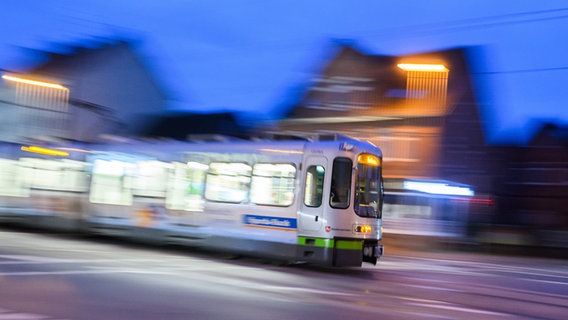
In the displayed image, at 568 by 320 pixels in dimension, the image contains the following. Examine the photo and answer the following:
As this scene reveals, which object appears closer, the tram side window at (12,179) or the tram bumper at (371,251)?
the tram bumper at (371,251)

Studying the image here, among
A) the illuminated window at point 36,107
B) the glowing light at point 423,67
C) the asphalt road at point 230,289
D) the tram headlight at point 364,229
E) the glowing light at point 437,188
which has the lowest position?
the asphalt road at point 230,289

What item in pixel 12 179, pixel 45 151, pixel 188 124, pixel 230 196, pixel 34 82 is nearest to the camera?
pixel 230 196

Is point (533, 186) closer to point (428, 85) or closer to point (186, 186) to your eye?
point (428, 85)

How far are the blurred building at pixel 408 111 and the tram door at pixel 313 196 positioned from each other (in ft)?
54.8

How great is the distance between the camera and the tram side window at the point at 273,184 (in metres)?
12.3

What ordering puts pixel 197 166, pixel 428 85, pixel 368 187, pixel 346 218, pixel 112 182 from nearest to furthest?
pixel 346 218
pixel 368 187
pixel 197 166
pixel 112 182
pixel 428 85

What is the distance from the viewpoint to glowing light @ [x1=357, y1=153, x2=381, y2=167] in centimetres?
1209

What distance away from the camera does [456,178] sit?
29.0m

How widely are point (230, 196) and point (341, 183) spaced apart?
2.84 meters

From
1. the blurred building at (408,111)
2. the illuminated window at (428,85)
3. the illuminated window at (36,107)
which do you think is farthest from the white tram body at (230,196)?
the illuminated window at (428,85)

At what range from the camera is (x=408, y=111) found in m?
28.8

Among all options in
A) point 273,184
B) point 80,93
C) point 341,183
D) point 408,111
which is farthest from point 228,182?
point 80,93

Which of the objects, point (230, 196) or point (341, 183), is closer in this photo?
point (341, 183)

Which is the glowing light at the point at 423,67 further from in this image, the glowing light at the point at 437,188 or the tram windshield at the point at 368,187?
the tram windshield at the point at 368,187
